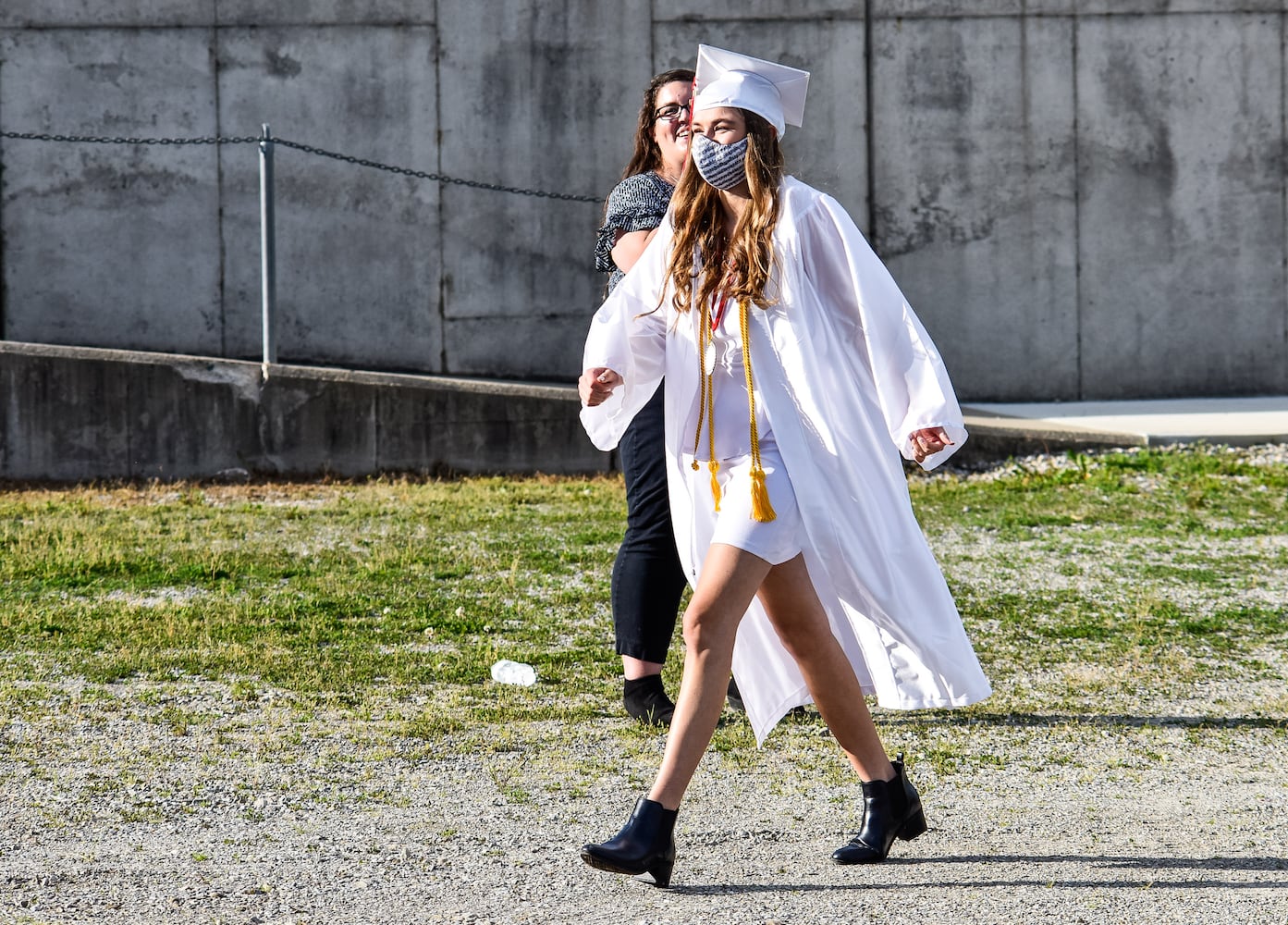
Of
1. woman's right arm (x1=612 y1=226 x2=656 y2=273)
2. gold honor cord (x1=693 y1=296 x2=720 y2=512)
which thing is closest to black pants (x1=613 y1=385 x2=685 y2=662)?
woman's right arm (x1=612 y1=226 x2=656 y2=273)

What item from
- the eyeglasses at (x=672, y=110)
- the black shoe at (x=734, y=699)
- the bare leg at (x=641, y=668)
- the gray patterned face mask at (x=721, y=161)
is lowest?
the black shoe at (x=734, y=699)

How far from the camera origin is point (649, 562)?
14.9 ft

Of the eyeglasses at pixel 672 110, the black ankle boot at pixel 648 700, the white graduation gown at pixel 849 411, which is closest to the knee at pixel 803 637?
the white graduation gown at pixel 849 411

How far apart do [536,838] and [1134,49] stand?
11.8 meters

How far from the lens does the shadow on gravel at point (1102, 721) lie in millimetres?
4520

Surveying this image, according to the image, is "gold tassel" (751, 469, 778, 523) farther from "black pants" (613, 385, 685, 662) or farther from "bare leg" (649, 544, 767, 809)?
"black pants" (613, 385, 685, 662)

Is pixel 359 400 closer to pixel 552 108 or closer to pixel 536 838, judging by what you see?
pixel 552 108

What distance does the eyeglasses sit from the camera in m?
4.45

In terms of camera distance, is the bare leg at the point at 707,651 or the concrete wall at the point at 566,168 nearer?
the bare leg at the point at 707,651

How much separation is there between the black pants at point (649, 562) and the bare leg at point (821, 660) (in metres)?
1.08

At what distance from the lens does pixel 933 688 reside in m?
3.54

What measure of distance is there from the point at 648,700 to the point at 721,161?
1769 millimetres

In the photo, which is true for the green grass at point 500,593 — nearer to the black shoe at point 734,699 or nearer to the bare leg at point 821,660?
the black shoe at point 734,699

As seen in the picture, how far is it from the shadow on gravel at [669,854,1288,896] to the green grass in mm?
796
